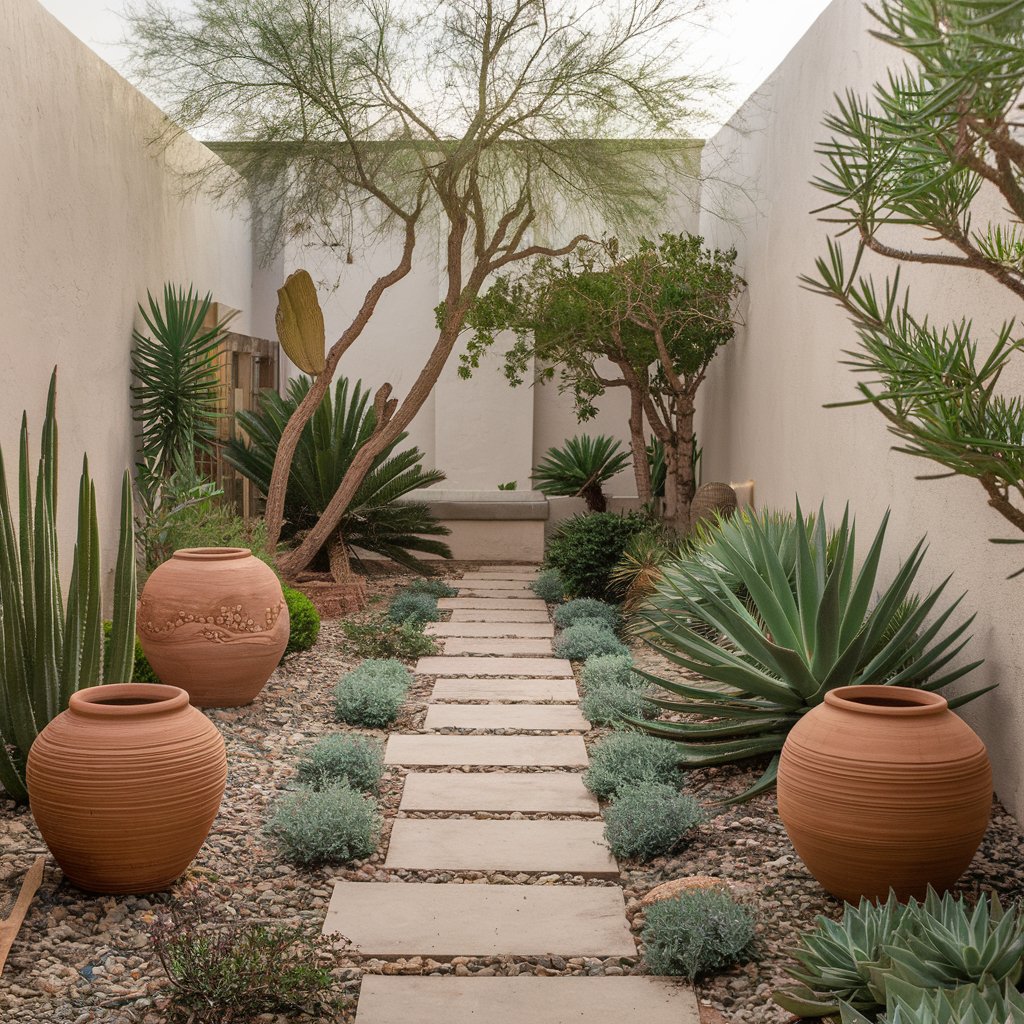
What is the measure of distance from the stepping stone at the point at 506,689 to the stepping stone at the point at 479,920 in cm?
234

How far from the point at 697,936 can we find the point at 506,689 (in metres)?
3.20

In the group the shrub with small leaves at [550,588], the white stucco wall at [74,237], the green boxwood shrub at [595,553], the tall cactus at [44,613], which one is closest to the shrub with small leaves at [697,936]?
the tall cactus at [44,613]

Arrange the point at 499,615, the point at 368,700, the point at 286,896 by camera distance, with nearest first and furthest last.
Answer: the point at 286,896 < the point at 368,700 < the point at 499,615

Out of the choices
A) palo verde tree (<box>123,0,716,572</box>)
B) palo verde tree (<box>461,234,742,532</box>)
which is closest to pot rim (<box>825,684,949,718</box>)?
palo verde tree (<box>123,0,716,572</box>)

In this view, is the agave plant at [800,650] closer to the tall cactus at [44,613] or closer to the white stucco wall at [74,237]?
the tall cactus at [44,613]

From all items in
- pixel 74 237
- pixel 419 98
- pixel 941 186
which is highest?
pixel 419 98

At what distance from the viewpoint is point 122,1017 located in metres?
2.66

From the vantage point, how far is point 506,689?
6.04m

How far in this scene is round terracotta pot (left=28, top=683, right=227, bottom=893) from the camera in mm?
3184

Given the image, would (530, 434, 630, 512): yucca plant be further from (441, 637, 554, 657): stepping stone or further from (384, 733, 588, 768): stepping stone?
(384, 733, 588, 768): stepping stone

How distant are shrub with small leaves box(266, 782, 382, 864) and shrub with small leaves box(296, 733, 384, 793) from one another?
17.7 inches

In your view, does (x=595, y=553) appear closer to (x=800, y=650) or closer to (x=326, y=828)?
(x=800, y=650)

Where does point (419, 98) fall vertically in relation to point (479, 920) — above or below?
above

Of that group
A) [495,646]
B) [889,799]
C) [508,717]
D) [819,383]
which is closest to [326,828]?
[889,799]
